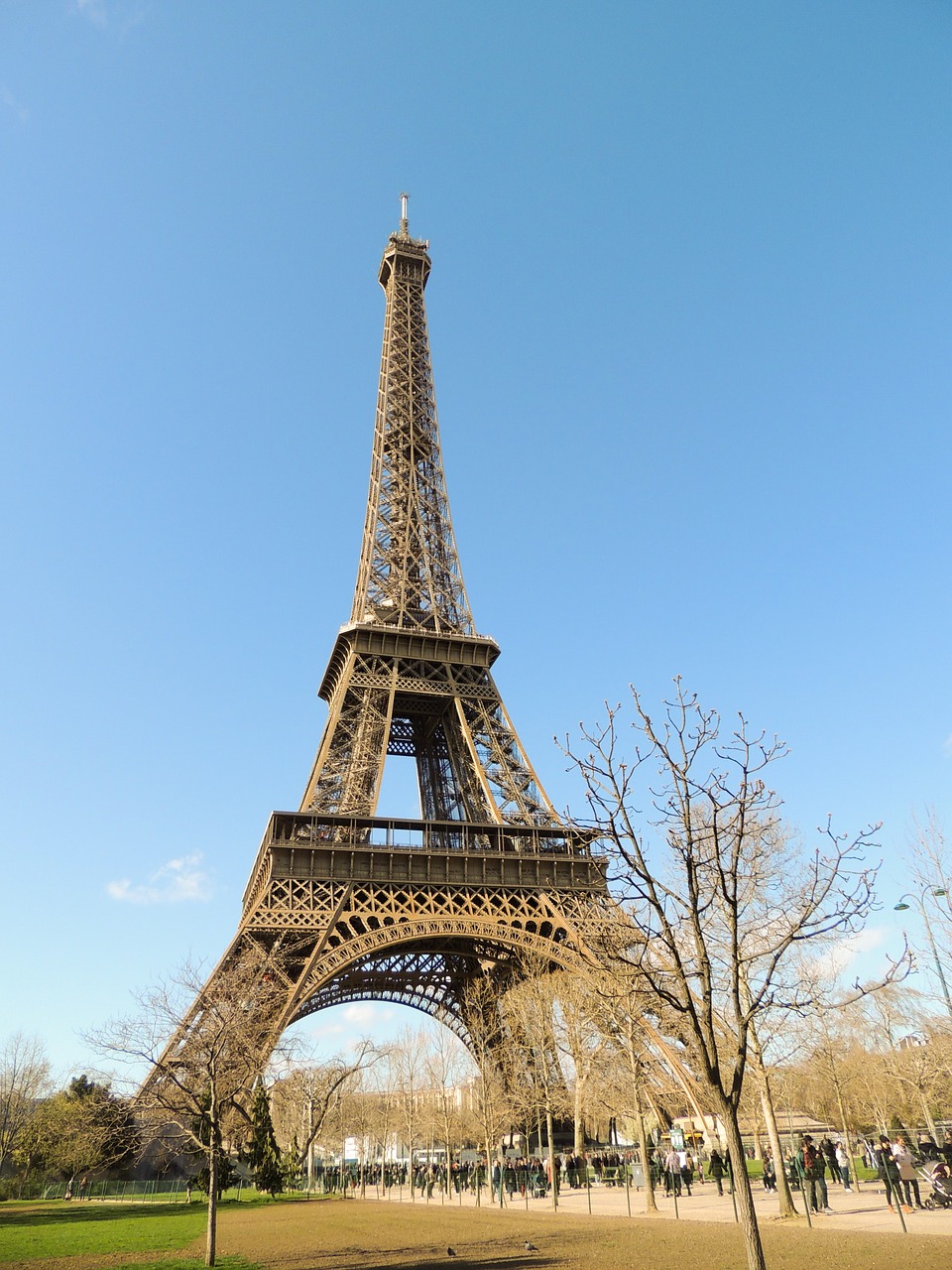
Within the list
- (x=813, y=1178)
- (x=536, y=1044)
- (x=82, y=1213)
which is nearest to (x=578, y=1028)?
(x=536, y=1044)

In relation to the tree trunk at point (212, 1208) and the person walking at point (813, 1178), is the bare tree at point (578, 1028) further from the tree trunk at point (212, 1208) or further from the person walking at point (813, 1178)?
the tree trunk at point (212, 1208)

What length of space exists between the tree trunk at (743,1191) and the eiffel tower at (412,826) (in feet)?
55.4

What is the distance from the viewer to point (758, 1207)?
23.5 metres

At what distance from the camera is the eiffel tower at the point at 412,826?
35.7m

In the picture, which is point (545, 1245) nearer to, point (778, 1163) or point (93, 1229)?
point (778, 1163)

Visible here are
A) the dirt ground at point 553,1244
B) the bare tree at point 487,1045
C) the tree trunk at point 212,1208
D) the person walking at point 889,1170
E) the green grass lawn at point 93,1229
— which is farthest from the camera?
the bare tree at point 487,1045

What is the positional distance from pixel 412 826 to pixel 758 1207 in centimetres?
2124

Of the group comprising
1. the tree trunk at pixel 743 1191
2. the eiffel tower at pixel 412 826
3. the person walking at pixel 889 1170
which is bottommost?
the person walking at pixel 889 1170

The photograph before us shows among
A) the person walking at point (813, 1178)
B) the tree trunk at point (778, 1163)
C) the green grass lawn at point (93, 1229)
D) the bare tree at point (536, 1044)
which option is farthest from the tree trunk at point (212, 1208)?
the bare tree at point (536, 1044)

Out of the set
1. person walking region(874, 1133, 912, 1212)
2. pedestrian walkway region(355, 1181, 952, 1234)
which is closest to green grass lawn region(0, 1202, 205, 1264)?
pedestrian walkway region(355, 1181, 952, 1234)

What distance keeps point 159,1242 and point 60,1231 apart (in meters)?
6.47

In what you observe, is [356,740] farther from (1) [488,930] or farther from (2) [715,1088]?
(2) [715,1088]

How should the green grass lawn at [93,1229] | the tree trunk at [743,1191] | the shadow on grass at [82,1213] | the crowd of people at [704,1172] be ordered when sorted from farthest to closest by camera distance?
1. the shadow on grass at [82,1213]
2. the crowd of people at [704,1172]
3. the green grass lawn at [93,1229]
4. the tree trunk at [743,1191]

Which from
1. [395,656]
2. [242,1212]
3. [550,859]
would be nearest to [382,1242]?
[242,1212]
